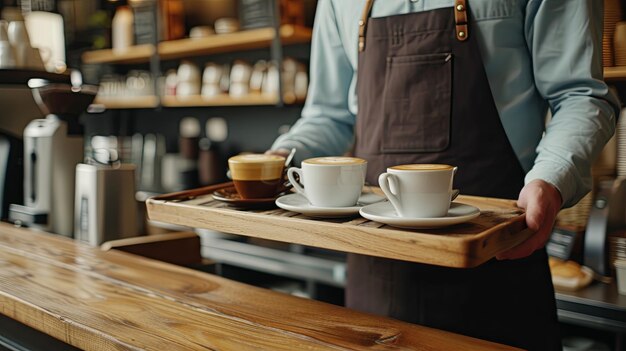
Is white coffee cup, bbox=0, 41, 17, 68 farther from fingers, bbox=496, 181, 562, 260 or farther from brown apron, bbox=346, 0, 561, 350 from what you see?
fingers, bbox=496, 181, 562, 260

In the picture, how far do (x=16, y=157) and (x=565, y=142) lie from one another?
1.77 m

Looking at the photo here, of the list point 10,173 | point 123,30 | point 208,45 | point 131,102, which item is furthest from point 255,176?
point 123,30

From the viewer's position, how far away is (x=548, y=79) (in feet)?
4.22

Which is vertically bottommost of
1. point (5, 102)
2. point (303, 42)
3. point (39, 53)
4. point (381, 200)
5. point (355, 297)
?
point (355, 297)

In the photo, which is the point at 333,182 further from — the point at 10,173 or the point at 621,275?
the point at 10,173

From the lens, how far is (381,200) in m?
1.12

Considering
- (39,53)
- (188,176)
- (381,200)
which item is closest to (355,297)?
(381,200)

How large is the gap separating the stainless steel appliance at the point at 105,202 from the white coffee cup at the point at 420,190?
3.44 feet

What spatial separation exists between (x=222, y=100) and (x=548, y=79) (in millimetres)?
2745

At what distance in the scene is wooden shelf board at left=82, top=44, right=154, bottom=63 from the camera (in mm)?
4340

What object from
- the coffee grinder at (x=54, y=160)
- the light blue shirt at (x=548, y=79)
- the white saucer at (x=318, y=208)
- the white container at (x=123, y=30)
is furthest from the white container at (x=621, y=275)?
the white container at (x=123, y=30)

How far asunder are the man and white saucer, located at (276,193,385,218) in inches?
13.5

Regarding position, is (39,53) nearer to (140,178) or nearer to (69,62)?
(140,178)

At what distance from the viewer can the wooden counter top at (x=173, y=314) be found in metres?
0.94
